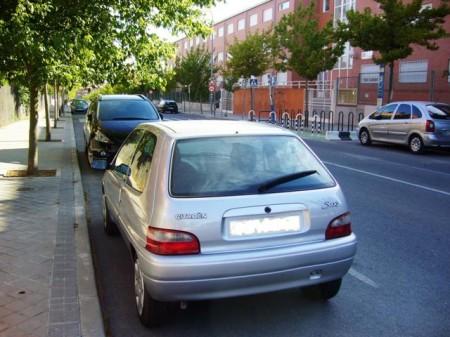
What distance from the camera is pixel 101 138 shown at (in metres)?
11.6

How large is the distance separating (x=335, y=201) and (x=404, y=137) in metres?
14.1

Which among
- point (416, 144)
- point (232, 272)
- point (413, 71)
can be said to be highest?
point (413, 71)

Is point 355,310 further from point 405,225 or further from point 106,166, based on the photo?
point 106,166

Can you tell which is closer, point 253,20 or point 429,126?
point 429,126

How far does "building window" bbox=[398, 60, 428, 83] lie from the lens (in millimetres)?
28397

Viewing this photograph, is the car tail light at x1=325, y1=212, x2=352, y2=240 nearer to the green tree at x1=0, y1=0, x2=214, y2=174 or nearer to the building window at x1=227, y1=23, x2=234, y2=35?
the green tree at x1=0, y1=0, x2=214, y2=174

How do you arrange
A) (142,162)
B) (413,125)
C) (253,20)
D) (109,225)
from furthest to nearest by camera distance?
(253,20), (413,125), (109,225), (142,162)

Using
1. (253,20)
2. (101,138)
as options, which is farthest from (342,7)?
(101,138)

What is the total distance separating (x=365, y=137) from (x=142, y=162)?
16035 millimetres

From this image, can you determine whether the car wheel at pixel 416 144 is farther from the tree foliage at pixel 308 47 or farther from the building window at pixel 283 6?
the building window at pixel 283 6

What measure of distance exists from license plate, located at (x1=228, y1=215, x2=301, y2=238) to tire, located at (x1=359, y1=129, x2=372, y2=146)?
1606 centimetres

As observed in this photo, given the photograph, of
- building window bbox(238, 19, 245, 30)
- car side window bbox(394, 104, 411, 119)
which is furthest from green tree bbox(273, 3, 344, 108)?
building window bbox(238, 19, 245, 30)

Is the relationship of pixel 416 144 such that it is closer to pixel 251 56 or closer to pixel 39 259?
pixel 39 259

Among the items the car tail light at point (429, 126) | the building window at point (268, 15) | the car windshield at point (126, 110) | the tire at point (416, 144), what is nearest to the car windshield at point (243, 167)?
the car windshield at point (126, 110)
